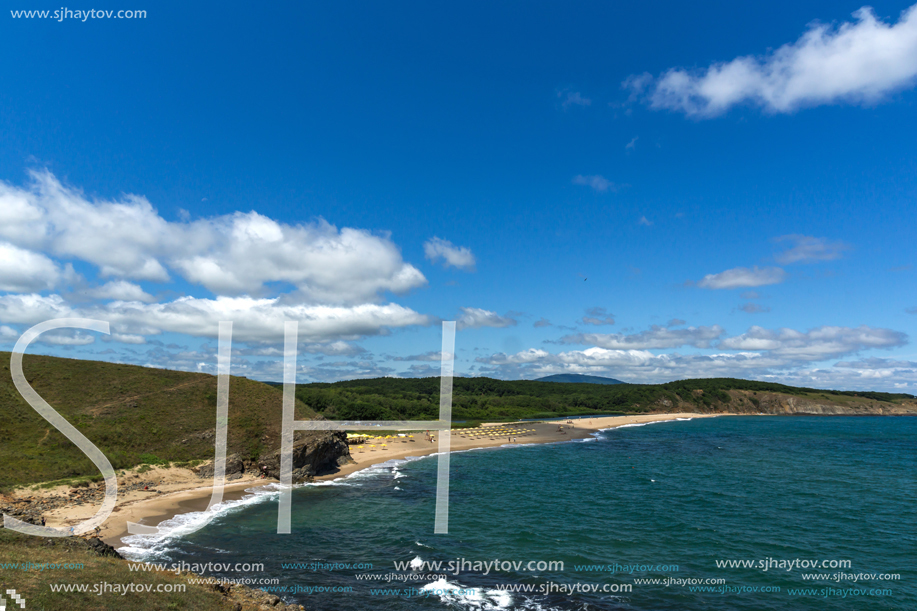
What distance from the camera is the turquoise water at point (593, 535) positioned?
23.5 meters

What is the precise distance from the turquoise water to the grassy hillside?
12909mm

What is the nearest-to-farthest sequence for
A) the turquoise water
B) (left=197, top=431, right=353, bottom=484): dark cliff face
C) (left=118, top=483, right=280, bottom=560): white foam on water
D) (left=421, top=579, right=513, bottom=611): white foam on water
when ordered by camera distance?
(left=421, top=579, right=513, bottom=611): white foam on water, the turquoise water, (left=118, top=483, right=280, bottom=560): white foam on water, (left=197, top=431, right=353, bottom=484): dark cliff face

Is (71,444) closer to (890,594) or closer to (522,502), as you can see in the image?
(522,502)

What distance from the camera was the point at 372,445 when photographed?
8306 centimetres

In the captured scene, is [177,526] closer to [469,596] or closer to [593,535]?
[469,596]

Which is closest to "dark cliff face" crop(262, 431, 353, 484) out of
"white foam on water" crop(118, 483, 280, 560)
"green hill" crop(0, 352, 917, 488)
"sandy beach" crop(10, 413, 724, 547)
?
"sandy beach" crop(10, 413, 724, 547)

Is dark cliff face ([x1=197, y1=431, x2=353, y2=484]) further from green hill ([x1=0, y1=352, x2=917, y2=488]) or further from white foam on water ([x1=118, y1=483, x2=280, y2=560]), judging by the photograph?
white foam on water ([x1=118, y1=483, x2=280, y2=560])

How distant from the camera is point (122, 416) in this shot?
51.2 metres

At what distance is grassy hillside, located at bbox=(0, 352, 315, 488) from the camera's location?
40344 millimetres

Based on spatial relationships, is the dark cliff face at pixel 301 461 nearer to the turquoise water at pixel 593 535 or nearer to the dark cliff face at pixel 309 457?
the dark cliff face at pixel 309 457

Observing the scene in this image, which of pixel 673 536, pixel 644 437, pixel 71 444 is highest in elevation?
pixel 71 444

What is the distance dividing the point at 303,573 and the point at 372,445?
59.1 meters

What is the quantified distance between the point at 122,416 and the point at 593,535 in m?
53.6

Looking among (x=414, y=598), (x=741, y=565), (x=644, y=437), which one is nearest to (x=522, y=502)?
(x=741, y=565)
